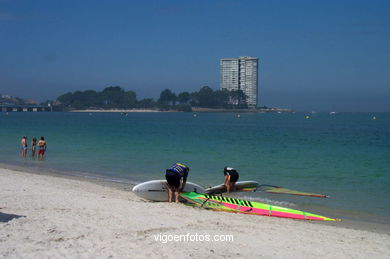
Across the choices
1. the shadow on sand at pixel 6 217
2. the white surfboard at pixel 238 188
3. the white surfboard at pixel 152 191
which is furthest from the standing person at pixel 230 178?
the shadow on sand at pixel 6 217

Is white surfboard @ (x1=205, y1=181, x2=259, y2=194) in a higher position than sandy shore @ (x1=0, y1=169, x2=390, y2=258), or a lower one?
lower

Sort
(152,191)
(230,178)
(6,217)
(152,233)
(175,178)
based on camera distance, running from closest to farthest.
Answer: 1. (152,233)
2. (6,217)
3. (175,178)
4. (152,191)
5. (230,178)

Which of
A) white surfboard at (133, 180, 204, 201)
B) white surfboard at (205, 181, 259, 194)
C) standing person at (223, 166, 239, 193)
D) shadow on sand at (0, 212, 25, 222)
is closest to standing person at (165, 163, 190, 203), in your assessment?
white surfboard at (133, 180, 204, 201)

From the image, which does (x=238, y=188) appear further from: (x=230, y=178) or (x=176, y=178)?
(x=176, y=178)

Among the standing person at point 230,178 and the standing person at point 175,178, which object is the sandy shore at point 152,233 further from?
the standing person at point 230,178

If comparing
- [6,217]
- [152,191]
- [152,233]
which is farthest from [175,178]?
[6,217]

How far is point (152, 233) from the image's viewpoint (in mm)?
6871

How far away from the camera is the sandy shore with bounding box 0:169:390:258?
5973 millimetres

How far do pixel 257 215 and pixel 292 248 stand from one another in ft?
8.86

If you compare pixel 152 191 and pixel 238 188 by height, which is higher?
pixel 152 191

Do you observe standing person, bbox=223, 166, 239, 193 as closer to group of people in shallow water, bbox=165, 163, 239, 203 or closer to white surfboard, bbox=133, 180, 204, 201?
group of people in shallow water, bbox=165, 163, 239, 203

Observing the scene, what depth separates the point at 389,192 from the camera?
13.2 metres

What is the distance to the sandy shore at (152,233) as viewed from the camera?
19.6 feet

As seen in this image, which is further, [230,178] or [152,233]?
[230,178]
